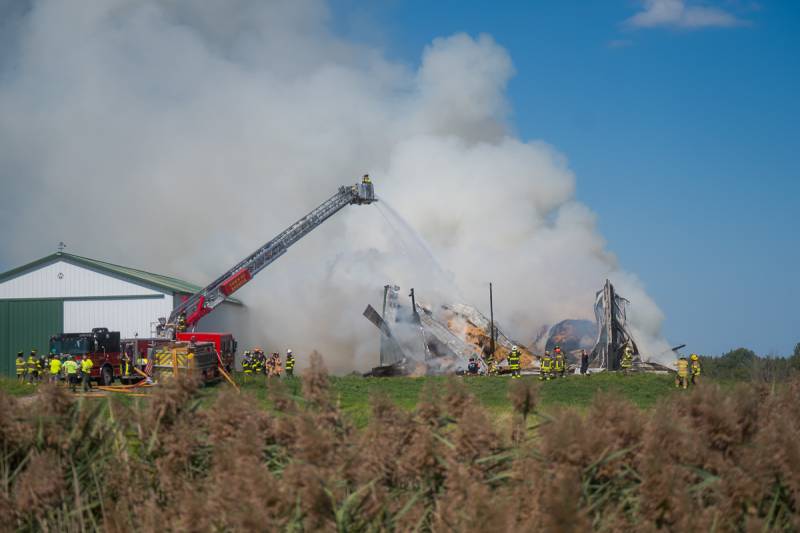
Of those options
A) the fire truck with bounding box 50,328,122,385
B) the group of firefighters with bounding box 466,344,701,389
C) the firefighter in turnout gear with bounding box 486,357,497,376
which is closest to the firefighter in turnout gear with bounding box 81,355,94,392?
the fire truck with bounding box 50,328,122,385

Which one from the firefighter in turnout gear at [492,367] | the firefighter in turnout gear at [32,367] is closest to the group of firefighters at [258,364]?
the firefighter in turnout gear at [32,367]

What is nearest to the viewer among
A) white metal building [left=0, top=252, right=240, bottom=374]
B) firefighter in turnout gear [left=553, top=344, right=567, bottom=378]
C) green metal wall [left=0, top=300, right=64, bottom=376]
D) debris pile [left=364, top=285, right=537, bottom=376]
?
firefighter in turnout gear [left=553, top=344, right=567, bottom=378]

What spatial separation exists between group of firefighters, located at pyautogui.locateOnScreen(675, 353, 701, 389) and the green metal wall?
1232 inches

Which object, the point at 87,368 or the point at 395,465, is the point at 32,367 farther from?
the point at 395,465

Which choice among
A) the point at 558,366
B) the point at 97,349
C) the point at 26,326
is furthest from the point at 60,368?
the point at 558,366

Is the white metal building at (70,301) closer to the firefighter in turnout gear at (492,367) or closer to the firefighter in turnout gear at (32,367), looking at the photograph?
the firefighter in turnout gear at (32,367)

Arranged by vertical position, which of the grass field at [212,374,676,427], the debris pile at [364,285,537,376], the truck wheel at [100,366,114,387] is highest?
the debris pile at [364,285,537,376]

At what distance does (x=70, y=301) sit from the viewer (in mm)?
42844

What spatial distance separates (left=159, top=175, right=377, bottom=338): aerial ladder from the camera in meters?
38.1

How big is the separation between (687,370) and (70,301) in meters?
31.5

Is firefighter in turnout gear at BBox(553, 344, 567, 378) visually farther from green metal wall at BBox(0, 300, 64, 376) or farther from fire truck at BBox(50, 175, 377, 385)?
green metal wall at BBox(0, 300, 64, 376)

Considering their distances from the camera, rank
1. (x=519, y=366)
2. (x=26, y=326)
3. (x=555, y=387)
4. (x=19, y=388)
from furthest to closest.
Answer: (x=26, y=326) → (x=519, y=366) → (x=555, y=387) → (x=19, y=388)

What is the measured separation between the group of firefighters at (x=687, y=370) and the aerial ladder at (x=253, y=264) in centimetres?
1731

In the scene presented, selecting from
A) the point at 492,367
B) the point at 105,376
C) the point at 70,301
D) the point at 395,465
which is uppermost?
the point at 70,301
